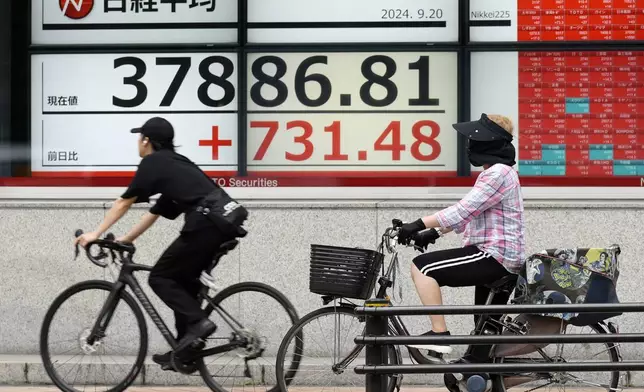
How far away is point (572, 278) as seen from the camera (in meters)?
6.64

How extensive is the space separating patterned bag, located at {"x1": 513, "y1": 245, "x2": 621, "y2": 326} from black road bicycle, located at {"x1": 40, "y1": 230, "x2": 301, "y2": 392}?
4.71ft

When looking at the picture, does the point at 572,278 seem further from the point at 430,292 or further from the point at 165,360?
the point at 165,360

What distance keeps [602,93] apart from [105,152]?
4.12 metres

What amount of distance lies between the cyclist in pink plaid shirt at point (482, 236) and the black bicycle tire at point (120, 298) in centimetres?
171

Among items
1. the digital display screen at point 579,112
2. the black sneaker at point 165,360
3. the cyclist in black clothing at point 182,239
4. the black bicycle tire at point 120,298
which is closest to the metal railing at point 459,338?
the cyclist in black clothing at point 182,239

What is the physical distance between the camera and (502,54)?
379 inches

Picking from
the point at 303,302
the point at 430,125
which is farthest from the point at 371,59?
the point at 303,302

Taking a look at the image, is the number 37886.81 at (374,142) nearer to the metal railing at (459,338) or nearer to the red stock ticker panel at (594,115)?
the red stock ticker panel at (594,115)

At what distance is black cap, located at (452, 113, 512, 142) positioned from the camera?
22.4 ft

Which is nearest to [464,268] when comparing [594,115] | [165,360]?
[165,360]

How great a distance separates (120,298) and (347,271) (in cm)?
159

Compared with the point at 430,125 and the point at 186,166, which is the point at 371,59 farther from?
the point at 186,166

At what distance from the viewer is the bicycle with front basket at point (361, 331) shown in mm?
6484

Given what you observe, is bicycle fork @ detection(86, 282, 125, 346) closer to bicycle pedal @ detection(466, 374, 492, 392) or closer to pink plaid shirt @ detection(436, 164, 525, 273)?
pink plaid shirt @ detection(436, 164, 525, 273)
